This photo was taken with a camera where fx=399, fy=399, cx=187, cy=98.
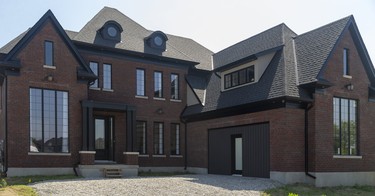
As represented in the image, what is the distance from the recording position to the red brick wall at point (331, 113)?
19.7m

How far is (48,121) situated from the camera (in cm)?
2061

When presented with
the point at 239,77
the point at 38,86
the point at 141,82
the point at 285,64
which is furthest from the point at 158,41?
the point at 285,64

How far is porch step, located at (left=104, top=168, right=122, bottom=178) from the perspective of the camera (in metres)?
20.7

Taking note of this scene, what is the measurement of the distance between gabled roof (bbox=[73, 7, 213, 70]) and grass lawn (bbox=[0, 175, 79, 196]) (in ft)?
27.6

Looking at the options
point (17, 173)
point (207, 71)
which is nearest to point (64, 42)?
point (17, 173)

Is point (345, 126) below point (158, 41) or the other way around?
below

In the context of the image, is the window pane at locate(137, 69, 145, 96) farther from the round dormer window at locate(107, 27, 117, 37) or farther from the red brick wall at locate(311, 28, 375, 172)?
the red brick wall at locate(311, 28, 375, 172)

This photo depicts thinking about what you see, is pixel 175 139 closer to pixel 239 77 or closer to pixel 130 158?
pixel 130 158

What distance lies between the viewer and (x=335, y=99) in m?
20.9

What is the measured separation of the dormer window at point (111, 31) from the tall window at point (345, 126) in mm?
13500

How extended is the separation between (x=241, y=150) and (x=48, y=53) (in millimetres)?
11693

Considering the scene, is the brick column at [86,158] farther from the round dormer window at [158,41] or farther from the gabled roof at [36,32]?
the round dormer window at [158,41]

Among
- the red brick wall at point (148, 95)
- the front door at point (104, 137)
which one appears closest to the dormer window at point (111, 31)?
the red brick wall at point (148, 95)

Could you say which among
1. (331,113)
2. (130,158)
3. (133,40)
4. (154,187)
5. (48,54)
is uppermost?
(133,40)
